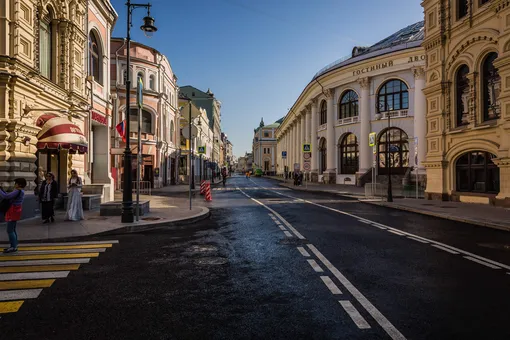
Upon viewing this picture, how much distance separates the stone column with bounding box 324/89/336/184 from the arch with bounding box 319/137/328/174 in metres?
3.34

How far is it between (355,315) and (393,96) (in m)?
38.7

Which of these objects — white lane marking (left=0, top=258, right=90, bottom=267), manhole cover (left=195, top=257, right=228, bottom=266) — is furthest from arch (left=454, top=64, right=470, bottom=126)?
white lane marking (left=0, top=258, right=90, bottom=267)

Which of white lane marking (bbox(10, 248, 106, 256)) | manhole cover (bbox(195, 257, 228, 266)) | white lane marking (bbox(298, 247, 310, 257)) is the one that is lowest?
manhole cover (bbox(195, 257, 228, 266))

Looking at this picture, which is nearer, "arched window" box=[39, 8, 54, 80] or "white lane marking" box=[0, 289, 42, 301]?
"white lane marking" box=[0, 289, 42, 301]

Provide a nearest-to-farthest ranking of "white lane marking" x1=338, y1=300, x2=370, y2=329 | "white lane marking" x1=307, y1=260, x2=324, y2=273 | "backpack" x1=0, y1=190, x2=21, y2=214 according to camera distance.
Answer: "white lane marking" x1=338, y1=300, x2=370, y2=329 → "white lane marking" x1=307, y1=260, x2=324, y2=273 → "backpack" x1=0, y1=190, x2=21, y2=214

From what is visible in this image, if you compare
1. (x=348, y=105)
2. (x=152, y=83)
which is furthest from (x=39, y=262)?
(x=348, y=105)

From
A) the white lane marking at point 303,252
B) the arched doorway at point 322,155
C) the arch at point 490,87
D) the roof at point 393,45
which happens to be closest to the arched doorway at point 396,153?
the roof at point 393,45

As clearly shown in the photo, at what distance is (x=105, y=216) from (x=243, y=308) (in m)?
10.5

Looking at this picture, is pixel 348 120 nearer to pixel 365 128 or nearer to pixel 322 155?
pixel 365 128

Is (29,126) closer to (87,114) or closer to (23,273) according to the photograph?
(87,114)

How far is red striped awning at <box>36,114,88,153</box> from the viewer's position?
13000mm

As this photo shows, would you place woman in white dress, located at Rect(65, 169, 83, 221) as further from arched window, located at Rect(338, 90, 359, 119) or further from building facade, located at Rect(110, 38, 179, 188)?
arched window, located at Rect(338, 90, 359, 119)

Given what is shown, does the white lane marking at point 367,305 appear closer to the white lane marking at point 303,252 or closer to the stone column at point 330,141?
the white lane marking at point 303,252

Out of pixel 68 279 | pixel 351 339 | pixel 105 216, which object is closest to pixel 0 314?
pixel 68 279
